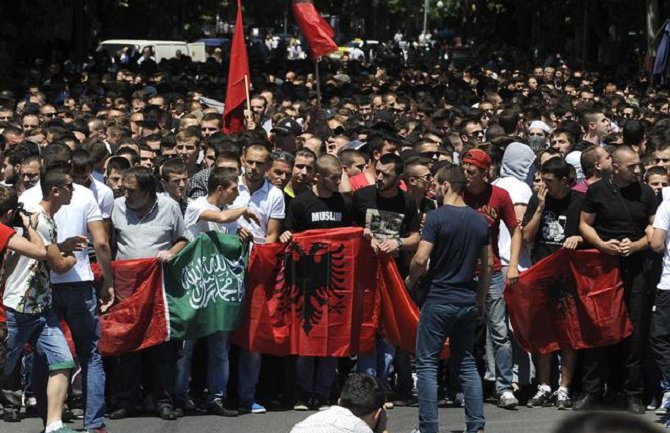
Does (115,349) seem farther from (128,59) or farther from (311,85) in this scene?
(128,59)

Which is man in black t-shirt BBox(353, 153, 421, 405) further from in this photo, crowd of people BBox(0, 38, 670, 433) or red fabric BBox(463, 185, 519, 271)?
red fabric BBox(463, 185, 519, 271)

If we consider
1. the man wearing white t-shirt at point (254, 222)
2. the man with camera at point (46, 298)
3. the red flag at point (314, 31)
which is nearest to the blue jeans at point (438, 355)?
the man wearing white t-shirt at point (254, 222)

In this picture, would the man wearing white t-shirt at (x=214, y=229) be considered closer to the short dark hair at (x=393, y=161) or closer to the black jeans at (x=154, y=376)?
the black jeans at (x=154, y=376)

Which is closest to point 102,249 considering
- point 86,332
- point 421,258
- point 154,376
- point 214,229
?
point 86,332

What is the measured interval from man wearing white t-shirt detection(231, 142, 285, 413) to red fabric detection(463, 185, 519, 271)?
4.22 feet

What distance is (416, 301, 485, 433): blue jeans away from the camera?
8391 millimetres

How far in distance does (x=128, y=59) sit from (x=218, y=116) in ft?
85.7

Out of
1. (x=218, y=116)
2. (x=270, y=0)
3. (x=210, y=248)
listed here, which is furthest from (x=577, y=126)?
(x=270, y=0)

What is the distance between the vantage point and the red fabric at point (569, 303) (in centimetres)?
965

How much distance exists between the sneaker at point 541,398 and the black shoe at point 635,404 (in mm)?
544

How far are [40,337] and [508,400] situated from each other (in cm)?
332

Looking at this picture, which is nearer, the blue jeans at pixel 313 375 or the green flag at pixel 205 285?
the green flag at pixel 205 285

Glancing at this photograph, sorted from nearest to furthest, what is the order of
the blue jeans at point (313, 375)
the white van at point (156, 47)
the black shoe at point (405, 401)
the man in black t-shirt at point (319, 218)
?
the man in black t-shirt at point (319, 218), the blue jeans at point (313, 375), the black shoe at point (405, 401), the white van at point (156, 47)

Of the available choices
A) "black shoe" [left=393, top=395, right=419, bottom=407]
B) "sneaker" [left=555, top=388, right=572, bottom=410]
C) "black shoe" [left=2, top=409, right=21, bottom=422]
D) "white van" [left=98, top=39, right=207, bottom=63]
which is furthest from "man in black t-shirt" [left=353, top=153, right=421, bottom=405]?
"white van" [left=98, top=39, right=207, bottom=63]
